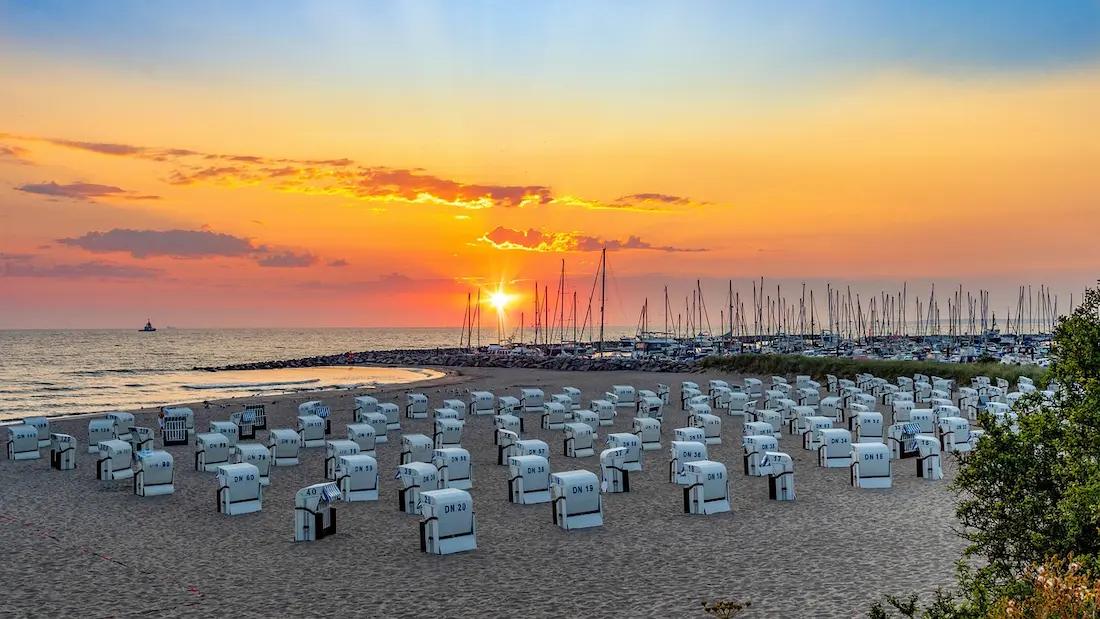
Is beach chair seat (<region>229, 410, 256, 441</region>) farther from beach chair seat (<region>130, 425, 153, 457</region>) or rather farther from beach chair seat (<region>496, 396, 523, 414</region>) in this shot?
beach chair seat (<region>496, 396, 523, 414</region>)

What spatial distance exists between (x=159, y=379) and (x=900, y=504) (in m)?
84.2

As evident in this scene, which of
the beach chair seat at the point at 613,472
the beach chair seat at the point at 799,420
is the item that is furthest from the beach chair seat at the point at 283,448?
the beach chair seat at the point at 799,420

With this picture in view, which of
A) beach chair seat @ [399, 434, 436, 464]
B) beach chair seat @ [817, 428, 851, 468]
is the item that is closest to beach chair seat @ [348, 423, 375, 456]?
beach chair seat @ [399, 434, 436, 464]

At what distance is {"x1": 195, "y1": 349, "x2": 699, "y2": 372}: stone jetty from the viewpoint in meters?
82.3

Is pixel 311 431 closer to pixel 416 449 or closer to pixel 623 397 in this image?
pixel 416 449

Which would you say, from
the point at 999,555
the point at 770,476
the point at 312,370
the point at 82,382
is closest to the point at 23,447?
the point at 770,476

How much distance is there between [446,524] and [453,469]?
6.12 metres

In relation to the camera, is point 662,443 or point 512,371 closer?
point 662,443

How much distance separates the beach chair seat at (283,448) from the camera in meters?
27.5

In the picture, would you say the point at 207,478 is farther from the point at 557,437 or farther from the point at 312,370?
the point at 312,370

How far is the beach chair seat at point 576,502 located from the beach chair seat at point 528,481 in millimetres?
2220

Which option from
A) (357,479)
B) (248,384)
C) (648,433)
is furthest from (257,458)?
(248,384)

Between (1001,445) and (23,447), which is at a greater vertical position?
(1001,445)

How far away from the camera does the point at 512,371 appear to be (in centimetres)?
8475
